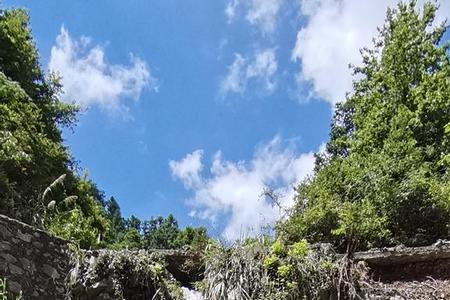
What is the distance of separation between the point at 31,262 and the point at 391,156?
7203mm

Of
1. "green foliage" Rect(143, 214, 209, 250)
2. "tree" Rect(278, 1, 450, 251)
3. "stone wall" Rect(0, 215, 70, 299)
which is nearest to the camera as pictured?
"stone wall" Rect(0, 215, 70, 299)

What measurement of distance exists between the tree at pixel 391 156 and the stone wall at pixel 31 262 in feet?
11.6

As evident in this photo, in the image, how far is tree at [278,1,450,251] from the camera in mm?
8203

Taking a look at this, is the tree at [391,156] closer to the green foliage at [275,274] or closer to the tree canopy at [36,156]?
the green foliage at [275,274]

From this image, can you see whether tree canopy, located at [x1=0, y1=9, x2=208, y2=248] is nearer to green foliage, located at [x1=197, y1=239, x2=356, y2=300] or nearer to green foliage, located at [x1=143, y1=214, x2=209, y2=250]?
green foliage, located at [x1=197, y1=239, x2=356, y2=300]

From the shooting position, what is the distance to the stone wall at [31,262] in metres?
5.02

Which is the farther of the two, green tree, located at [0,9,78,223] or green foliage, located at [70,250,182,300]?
green tree, located at [0,9,78,223]

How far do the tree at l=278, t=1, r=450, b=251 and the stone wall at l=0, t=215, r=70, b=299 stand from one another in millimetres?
3540

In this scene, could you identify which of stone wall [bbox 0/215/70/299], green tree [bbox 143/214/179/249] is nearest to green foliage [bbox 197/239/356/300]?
stone wall [bbox 0/215/70/299]

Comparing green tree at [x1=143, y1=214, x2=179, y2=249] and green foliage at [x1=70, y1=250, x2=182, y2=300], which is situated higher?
green tree at [x1=143, y1=214, x2=179, y2=249]

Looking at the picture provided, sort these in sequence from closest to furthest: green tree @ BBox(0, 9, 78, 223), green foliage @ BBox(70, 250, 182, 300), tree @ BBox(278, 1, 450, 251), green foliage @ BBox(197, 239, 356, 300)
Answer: green foliage @ BBox(70, 250, 182, 300), green foliage @ BBox(197, 239, 356, 300), tree @ BBox(278, 1, 450, 251), green tree @ BBox(0, 9, 78, 223)

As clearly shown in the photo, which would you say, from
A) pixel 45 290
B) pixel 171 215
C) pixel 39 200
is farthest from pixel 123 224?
pixel 45 290

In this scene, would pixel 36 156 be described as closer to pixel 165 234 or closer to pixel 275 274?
pixel 275 274

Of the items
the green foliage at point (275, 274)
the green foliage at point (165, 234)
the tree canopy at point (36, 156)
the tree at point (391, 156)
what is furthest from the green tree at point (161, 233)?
the green foliage at point (275, 274)
